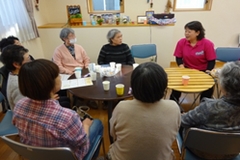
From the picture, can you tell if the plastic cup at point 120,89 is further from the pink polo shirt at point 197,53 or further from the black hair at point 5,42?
the black hair at point 5,42

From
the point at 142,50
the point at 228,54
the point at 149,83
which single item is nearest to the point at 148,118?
the point at 149,83

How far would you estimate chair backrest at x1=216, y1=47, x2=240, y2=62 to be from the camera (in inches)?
101

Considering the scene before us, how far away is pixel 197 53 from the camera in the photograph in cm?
234

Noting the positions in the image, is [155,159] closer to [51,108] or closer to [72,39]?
[51,108]

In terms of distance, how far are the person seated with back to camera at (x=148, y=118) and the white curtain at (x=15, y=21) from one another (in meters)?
2.52

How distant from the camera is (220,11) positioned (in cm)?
389

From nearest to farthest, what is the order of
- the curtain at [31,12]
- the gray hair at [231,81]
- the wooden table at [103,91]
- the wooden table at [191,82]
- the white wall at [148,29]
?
the gray hair at [231,81]
the wooden table at [103,91]
the wooden table at [191,82]
the curtain at [31,12]
the white wall at [148,29]

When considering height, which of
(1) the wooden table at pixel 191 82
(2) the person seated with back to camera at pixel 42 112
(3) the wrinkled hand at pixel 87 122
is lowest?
(3) the wrinkled hand at pixel 87 122

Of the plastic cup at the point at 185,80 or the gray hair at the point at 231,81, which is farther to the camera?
the plastic cup at the point at 185,80

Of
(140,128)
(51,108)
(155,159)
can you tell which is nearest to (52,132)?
(51,108)

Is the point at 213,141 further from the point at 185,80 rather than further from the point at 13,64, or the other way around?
the point at 13,64

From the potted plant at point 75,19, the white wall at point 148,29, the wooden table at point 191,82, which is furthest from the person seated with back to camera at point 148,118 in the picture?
the potted plant at point 75,19

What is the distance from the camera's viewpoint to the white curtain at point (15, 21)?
8.43 ft

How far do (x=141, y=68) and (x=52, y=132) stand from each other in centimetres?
59
